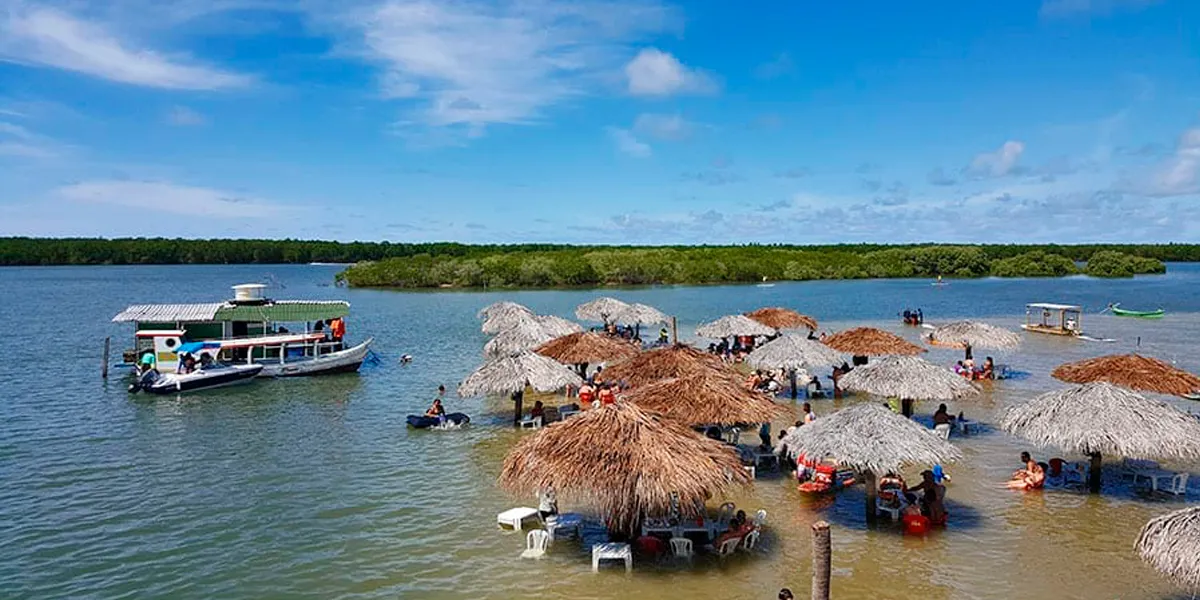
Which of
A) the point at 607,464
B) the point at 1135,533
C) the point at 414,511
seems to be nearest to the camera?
the point at 607,464

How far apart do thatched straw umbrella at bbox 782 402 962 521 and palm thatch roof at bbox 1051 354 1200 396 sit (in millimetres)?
9136

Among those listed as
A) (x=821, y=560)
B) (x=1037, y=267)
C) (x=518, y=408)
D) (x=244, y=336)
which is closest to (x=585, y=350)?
(x=518, y=408)

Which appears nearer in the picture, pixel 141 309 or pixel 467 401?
pixel 467 401

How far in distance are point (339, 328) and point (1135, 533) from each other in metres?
30.2

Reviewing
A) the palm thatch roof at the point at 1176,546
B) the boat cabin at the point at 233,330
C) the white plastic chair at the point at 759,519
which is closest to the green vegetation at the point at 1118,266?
the boat cabin at the point at 233,330

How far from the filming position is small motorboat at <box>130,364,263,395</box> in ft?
94.2

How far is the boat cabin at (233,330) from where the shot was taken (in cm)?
3198

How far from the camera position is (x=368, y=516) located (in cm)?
1571

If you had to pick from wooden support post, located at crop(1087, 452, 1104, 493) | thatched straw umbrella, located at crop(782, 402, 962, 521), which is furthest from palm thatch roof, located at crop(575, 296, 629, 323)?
wooden support post, located at crop(1087, 452, 1104, 493)

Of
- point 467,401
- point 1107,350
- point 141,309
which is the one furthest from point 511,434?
point 1107,350

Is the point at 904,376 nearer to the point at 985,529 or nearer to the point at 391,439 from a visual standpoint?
the point at 985,529

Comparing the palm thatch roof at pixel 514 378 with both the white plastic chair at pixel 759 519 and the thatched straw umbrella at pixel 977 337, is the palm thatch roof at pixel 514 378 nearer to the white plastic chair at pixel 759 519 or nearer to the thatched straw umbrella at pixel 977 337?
the white plastic chair at pixel 759 519

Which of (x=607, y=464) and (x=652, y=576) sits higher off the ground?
(x=607, y=464)

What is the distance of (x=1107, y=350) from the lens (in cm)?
3775
